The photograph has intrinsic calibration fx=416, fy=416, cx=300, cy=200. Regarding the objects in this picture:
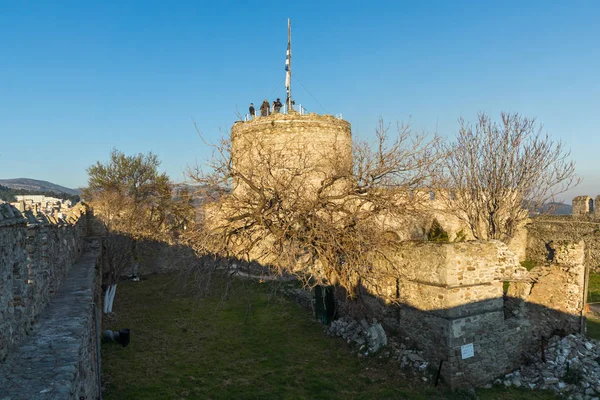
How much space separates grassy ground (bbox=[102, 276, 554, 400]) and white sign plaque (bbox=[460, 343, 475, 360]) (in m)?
0.82

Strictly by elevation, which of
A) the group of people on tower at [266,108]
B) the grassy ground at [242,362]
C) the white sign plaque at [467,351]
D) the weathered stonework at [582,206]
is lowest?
the grassy ground at [242,362]

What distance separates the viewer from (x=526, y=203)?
16.9 metres

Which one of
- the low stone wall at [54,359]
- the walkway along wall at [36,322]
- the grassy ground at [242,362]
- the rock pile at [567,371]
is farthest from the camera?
the rock pile at [567,371]

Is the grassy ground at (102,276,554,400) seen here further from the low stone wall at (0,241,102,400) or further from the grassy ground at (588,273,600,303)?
the grassy ground at (588,273,600,303)

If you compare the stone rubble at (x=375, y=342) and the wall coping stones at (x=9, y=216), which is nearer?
the wall coping stones at (x=9, y=216)

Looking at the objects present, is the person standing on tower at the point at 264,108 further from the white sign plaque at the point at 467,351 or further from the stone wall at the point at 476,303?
the white sign plaque at the point at 467,351

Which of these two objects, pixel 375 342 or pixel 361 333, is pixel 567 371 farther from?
pixel 361 333

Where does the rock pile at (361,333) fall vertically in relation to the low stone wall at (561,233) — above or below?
below

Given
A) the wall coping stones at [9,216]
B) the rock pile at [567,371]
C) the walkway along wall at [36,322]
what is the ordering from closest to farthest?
the walkway along wall at [36,322] → the wall coping stones at [9,216] → the rock pile at [567,371]

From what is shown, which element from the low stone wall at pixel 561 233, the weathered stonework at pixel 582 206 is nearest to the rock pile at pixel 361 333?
the low stone wall at pixel 561 233

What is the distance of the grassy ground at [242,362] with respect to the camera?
28.6ft

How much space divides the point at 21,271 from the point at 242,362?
638 cm

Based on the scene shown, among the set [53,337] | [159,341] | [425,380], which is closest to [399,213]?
[425,380]

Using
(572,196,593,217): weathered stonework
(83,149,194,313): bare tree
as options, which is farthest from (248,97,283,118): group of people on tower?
(572,196,593,217): weathered stonework
